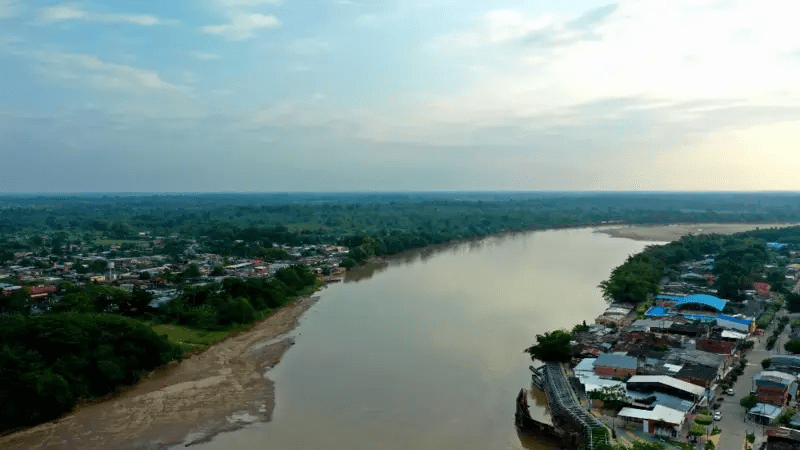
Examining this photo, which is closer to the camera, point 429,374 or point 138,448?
point 138,448

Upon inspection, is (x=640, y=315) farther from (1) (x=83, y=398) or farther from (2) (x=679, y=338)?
(1) (x=83, y=398)

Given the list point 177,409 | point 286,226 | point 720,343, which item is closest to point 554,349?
point 720,343

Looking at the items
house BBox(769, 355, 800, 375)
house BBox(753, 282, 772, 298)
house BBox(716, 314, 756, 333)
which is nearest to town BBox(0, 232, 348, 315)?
house BBox(716, 314, 756, 333)

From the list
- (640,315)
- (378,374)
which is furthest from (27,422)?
(640,315)

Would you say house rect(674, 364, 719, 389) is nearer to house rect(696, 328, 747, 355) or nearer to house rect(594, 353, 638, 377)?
house rect(594, 353, 638, 377)

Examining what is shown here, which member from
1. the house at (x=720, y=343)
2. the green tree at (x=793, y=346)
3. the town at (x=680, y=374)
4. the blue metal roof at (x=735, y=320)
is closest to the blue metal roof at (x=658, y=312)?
the town at (x=680, y=374)

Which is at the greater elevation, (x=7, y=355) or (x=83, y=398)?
(x=7, y=355)

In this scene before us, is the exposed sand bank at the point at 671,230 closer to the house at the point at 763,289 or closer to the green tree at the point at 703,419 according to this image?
the house at the point at 763,289

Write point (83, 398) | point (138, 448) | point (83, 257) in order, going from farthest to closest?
1. point (83, 257)
2. point (83, 398)
3. point (138, 448)
